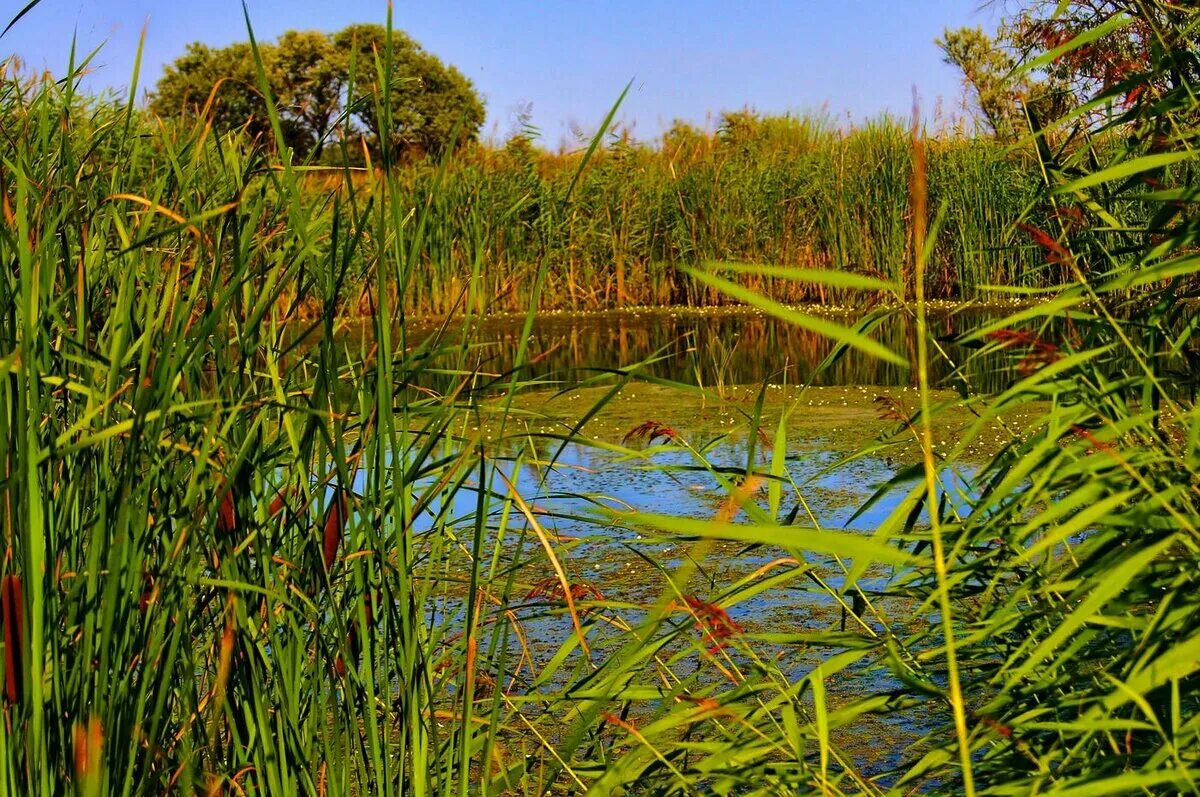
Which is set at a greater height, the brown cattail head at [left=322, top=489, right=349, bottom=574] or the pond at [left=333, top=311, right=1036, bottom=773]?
the brown cattail head at [left=322, top=489, right=349, bottom=574]

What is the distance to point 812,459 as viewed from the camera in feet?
14.6

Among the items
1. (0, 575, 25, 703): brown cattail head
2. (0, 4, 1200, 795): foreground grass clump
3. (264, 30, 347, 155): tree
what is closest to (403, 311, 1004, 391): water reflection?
(0, 4, 1200, 795): foreground grass clump

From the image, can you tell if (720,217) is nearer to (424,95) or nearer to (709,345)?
(709,345)

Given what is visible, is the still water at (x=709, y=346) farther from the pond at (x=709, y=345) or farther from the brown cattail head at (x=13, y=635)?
the brown cattail head at (x=13, y=635)

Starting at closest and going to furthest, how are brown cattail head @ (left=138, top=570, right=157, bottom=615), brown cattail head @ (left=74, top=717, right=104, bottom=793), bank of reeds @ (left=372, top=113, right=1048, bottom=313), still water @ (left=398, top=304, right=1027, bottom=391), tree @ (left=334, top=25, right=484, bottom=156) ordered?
brown cattail head @ (left=74, top=717, right=104, bottom=793) → brown cattail head @ (left=138, top=570, right=157, bottom=615) → still water @ (left=398, top=304, right=1027, bottom=391) → bank of reeds @ (left=372, top=113, right=1048, bottom=313) → tree @ (left=334, top=25, right=484, bottom=156)

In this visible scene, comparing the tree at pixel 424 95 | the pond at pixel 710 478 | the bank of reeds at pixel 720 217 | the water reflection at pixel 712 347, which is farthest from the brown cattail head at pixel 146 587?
the tree at pixel 424 95

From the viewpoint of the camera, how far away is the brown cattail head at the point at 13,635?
939 mm

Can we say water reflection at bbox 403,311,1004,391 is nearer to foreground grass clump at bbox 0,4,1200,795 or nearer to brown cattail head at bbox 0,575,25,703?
foreground grass clump at bbox 0,4,1200,795

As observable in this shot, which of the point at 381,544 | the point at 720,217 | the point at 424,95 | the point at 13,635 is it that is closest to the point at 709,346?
the point at 720,217

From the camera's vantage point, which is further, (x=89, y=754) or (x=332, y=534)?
(x=332, y=534)

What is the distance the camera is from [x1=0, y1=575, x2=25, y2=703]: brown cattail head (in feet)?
3.08

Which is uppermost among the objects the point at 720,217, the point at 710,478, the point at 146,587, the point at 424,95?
the point at 424,95

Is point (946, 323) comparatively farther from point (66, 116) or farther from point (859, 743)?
point (66, 116)

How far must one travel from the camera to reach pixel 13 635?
3.14 ft
